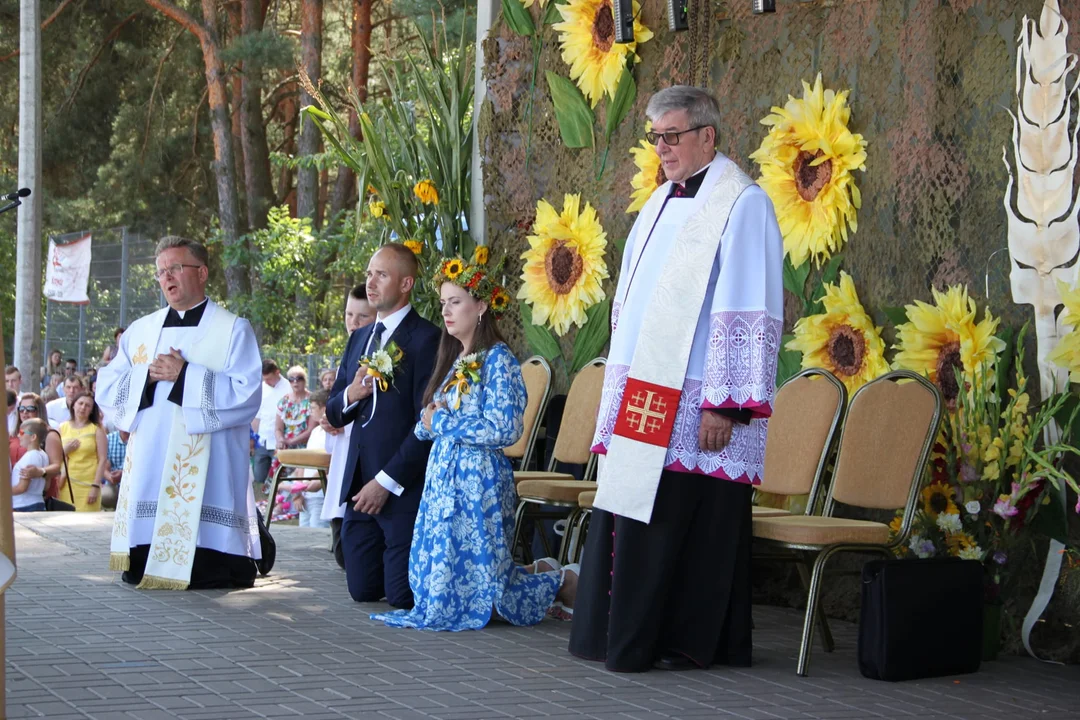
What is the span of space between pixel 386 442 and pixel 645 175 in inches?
77.9

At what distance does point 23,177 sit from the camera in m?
15.9

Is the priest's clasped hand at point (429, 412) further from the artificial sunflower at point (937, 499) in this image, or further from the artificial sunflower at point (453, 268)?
the artificial sunflower at point (937, 499)

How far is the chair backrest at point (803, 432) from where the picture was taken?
225 inches

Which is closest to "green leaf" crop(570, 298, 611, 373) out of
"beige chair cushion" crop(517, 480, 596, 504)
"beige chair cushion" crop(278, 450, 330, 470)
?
"beige chair cushion" crop(517, 480, 596, 504)

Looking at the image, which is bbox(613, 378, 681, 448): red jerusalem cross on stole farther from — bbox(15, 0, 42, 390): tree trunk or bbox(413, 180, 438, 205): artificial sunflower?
bbox(15, 0, 42, 390): tree trunk

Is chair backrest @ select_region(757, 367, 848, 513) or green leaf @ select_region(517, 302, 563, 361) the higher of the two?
green leaf @ select_region(517, 302, 563, 361)

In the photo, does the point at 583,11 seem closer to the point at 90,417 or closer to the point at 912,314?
the point at 912,314

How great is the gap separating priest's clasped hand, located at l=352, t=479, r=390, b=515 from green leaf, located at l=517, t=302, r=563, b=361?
75.1 inches

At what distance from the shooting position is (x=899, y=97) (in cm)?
623

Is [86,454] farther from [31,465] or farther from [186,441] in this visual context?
[186,441]

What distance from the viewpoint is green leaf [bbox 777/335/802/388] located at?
21.6ft

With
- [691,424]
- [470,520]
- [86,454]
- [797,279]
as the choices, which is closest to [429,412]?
[470,520]

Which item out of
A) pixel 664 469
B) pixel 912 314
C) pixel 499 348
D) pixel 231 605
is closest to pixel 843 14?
pixel 912 314

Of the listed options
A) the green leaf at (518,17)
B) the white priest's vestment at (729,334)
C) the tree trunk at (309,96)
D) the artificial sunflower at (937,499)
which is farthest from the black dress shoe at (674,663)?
the tree trunk at (309,96)
